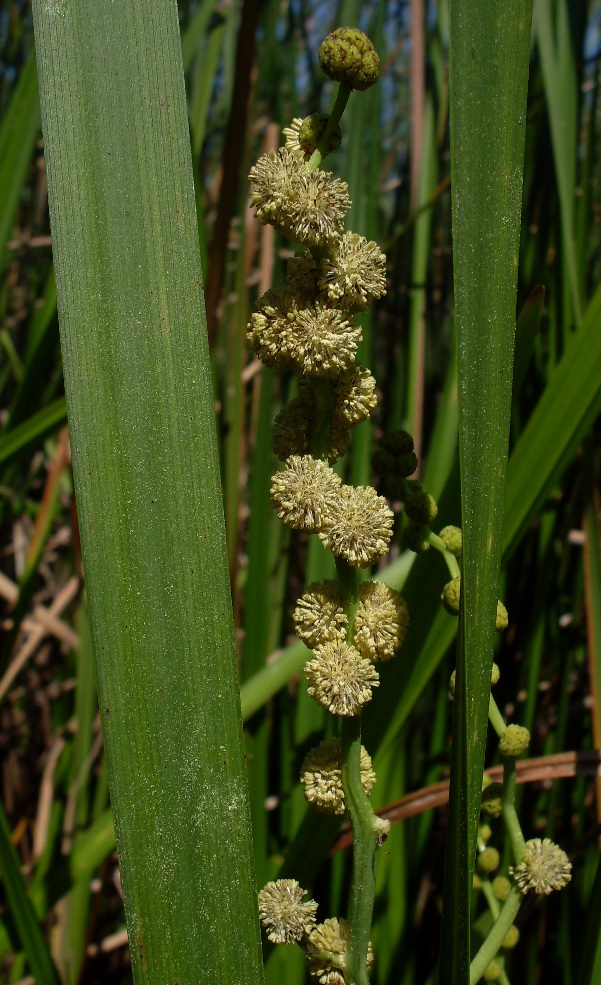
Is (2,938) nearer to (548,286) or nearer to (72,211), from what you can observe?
(72,211)

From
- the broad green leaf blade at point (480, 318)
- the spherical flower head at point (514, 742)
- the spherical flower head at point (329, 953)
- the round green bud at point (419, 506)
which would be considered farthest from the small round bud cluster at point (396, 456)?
the spherical flower head at point (329, 953)

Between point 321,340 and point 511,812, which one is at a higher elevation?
point 321,340

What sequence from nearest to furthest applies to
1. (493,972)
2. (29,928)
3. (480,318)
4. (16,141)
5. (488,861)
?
1. (480,318)
2. (493,972)
3. (488,861)
4. (29,928)
5. (16,141)

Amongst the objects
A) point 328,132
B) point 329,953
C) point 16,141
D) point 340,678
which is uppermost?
point 16,141

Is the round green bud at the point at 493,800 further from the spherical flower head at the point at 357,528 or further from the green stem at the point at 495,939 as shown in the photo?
the spherical flower head at the point at 357,528

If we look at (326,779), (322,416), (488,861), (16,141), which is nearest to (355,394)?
(322,416)

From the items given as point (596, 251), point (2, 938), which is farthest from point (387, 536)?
point (596, 251)

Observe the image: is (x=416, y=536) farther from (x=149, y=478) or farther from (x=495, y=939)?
→ (x=495, y=939)
